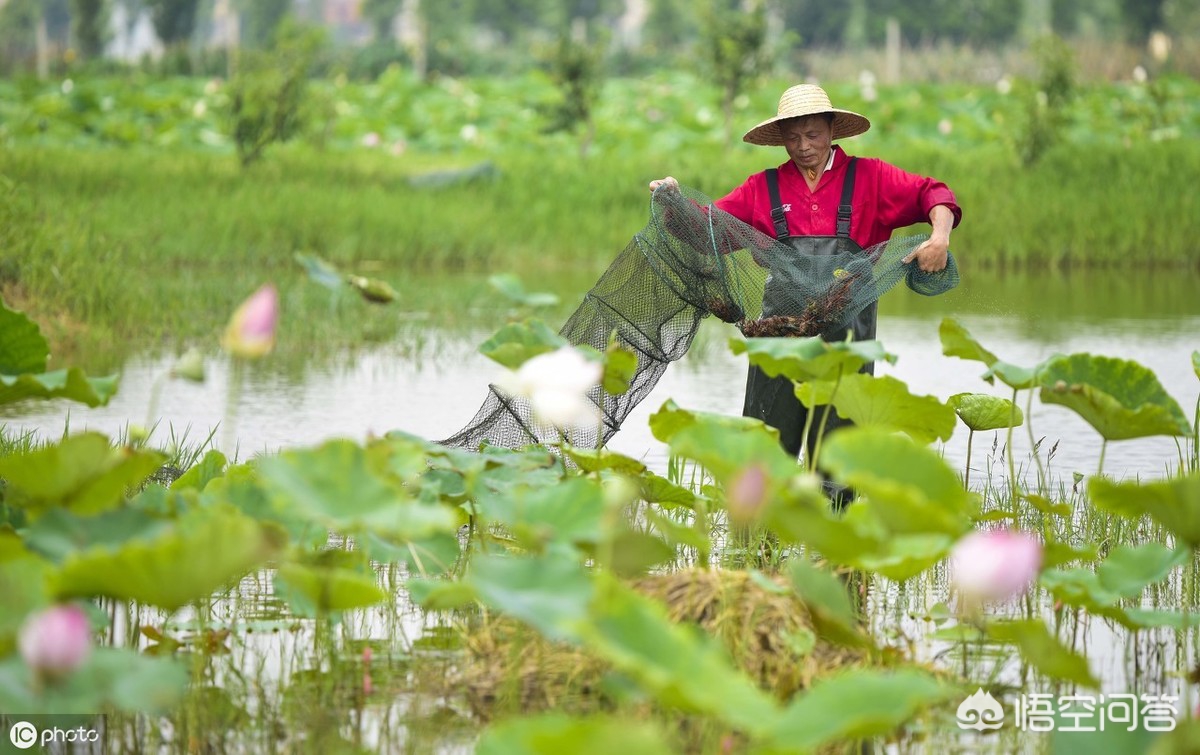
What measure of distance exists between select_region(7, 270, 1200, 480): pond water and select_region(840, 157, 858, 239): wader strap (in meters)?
0.36

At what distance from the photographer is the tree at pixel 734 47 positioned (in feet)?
47.0

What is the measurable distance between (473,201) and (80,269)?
516 centimetres

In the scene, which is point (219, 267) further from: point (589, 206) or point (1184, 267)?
point (1184, 267)

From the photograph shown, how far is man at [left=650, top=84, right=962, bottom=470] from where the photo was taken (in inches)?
143

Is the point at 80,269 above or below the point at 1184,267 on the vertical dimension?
below

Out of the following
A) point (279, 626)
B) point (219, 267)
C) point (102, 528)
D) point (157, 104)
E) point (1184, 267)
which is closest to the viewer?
point (102, 528)

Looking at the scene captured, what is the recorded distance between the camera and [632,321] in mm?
3732

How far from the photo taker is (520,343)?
3.04 metres

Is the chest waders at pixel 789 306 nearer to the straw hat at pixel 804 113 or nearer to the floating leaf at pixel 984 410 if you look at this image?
the straw hat at pixel 804 113

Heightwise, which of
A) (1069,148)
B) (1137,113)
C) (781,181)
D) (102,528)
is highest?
(1137,113)

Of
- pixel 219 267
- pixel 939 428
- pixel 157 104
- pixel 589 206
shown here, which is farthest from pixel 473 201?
pixel 939 428

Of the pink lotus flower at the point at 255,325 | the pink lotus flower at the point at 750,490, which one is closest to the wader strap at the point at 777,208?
the pink lotus flower at the point at 255,325

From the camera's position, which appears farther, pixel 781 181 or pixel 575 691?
pixel 781 181
